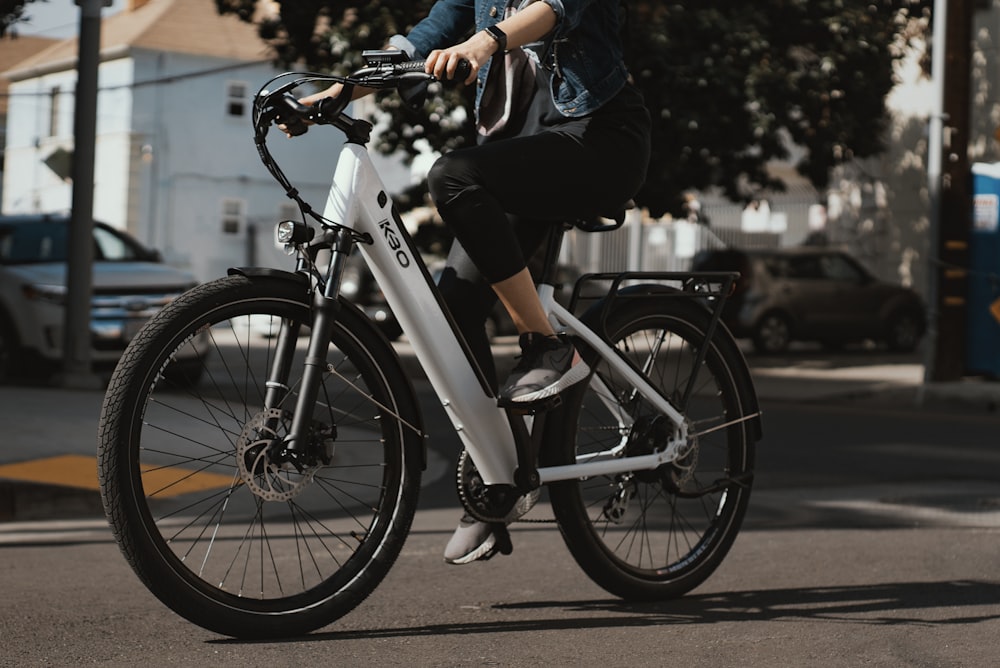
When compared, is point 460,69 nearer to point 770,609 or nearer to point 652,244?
point 770,609

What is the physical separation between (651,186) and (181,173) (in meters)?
27.9

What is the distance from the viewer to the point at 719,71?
18.5 m

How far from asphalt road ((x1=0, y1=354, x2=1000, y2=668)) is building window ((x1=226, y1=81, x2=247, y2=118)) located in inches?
1565

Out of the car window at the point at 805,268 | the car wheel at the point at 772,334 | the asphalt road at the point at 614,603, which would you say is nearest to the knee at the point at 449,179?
the asphalt road at the point at 614,603

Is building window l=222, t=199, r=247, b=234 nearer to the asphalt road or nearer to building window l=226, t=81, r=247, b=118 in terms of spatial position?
building window l=226, t=81, r=247, b=118

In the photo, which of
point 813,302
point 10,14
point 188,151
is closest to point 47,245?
point 10,14

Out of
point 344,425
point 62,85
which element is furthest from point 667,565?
point 62,85

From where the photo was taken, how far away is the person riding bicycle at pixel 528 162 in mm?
4020

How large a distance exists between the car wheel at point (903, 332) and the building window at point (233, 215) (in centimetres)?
2420

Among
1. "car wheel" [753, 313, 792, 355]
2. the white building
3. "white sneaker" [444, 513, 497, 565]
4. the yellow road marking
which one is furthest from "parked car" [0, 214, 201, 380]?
the white building

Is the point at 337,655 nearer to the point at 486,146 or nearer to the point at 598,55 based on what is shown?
the point at 486,146

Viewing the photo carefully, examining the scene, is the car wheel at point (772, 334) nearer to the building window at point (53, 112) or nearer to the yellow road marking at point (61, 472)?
the yellow road marking at point (61, 472)

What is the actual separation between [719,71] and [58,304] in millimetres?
8251

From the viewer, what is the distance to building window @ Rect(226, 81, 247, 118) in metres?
46.3
